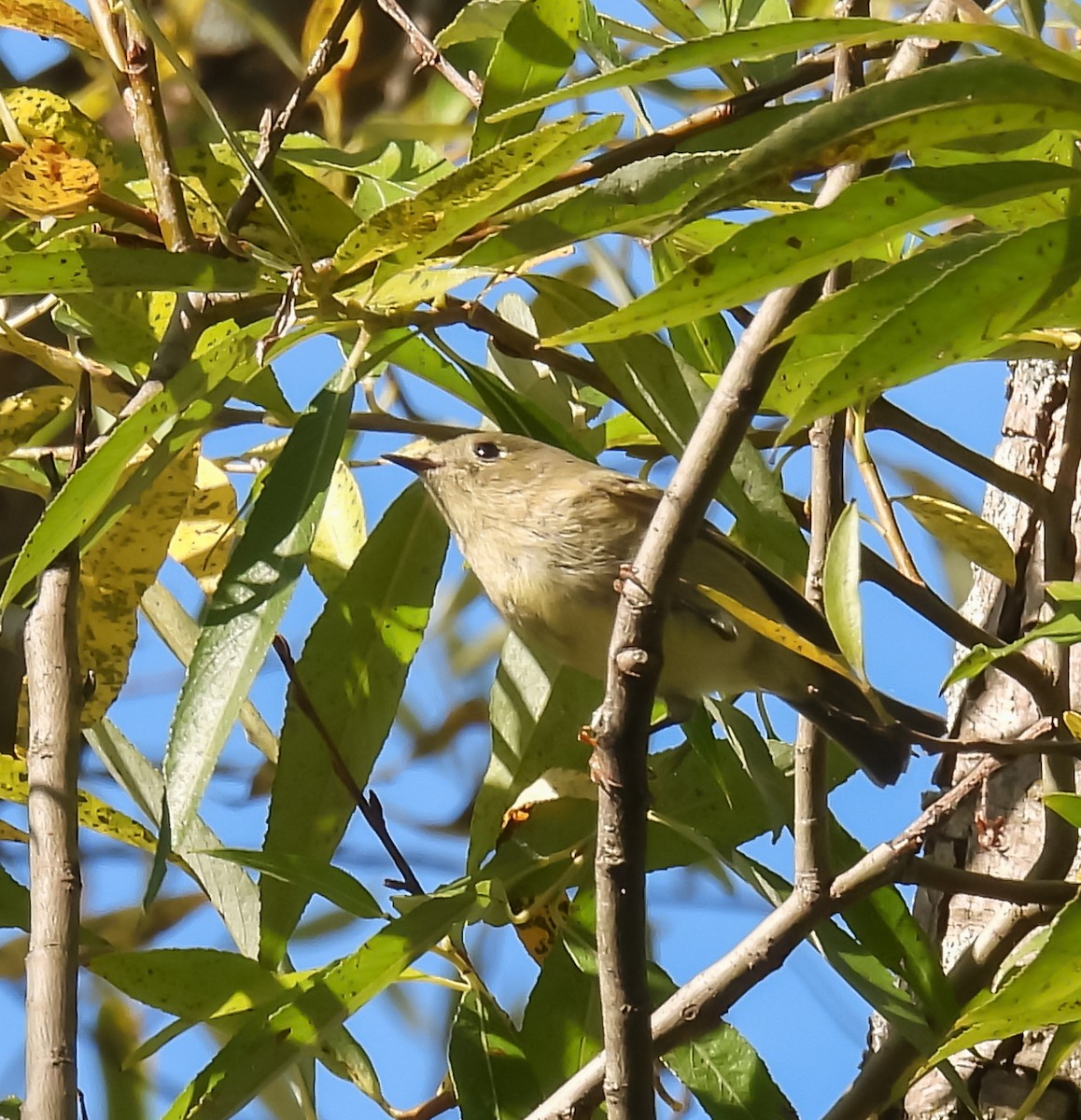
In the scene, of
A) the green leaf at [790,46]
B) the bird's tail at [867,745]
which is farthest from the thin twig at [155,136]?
the bird's tail at [867,745]

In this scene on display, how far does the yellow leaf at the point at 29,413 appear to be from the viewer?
1.53 metres

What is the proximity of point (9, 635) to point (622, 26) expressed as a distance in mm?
1089

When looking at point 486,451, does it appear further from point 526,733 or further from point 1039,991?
point 1039,991

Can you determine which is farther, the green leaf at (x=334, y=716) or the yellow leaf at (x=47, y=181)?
the green leaf at (x=334, y=716)

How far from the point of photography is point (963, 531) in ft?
5.15

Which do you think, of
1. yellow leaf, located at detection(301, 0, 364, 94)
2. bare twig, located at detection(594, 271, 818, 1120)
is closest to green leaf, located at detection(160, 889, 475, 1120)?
bare twig, located at detection(594, 271, 818, 1120)

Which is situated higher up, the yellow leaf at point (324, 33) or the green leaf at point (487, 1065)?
the yellow leaf at point (324, 33)

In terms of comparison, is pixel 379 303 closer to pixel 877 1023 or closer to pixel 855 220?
pixel 855 220

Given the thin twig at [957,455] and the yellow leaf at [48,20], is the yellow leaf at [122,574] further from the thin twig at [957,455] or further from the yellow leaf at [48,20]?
the thin twig at [957,455]

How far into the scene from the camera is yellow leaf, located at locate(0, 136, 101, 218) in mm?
1034

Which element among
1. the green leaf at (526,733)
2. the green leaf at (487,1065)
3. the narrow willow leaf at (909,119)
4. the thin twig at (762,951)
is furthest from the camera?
the green leaf at (526,733)

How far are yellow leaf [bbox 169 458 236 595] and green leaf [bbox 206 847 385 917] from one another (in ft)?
1.31

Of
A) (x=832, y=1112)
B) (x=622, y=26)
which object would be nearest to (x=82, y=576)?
(x=622, y=26)

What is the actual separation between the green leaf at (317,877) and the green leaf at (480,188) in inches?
20.0
